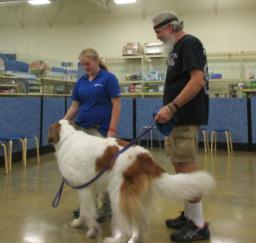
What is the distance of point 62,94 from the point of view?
8.26 meters

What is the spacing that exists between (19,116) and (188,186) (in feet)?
15.7

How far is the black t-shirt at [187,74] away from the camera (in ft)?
7.68

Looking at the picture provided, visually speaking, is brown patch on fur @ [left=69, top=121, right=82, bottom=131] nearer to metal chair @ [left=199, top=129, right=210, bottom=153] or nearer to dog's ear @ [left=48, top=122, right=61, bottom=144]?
dog's ear @ [left=48, top=122, right=61, bottom=144]

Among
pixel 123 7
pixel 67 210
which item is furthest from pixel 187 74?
pixel 123 7

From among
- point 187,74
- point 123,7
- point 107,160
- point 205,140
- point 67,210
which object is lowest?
point 67,210

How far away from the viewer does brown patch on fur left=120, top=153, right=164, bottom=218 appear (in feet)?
7.09

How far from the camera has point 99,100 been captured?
293cm

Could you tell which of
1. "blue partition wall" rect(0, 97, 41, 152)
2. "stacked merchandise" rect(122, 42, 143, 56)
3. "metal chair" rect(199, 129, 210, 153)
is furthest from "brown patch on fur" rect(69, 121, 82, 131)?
"stacked merchandise" rect(122, 42, 143, 56)

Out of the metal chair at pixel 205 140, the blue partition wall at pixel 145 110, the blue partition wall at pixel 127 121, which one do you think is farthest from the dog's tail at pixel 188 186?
the blue partition wall at pixel 127 121

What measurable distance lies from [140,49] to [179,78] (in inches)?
312

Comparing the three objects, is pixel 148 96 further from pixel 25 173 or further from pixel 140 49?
pixel 25 173

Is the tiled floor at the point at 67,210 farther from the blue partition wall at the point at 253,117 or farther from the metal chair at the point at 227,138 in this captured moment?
the blue partition wall at the point at 253,117

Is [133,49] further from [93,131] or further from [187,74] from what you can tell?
[187,74]

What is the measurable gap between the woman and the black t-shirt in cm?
54
